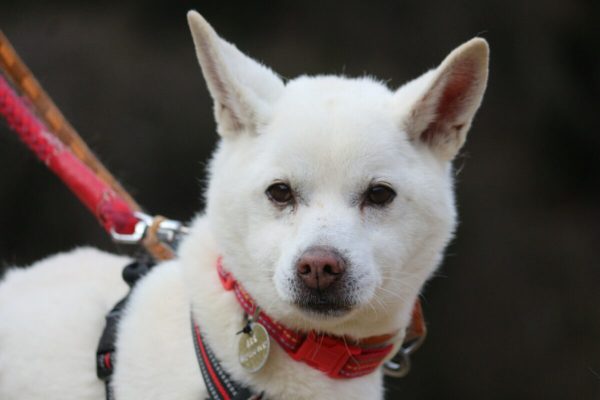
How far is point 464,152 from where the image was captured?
4051 millimetres

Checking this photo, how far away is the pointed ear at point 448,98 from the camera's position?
1.79m

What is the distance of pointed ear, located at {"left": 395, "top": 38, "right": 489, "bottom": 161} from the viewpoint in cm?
179

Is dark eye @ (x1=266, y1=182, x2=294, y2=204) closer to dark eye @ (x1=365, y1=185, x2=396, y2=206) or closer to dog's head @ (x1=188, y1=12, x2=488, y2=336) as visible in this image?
dog's head @ (x1=188, y1=12, x2=488, y2=336)

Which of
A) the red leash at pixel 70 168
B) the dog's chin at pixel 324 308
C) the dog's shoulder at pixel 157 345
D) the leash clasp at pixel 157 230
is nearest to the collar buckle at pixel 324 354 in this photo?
the dog's chin at pixel 324 308

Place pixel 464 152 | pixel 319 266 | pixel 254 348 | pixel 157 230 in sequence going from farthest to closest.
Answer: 1. pixel 464 152
2. pixel 157 230
3. pixel 254 348
4. pixel 319 266

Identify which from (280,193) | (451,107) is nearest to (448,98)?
(451,107)

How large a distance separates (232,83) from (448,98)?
1.94 feet

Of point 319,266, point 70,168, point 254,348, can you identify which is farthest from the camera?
point 70,168

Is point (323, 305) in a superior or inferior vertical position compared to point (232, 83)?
inferior

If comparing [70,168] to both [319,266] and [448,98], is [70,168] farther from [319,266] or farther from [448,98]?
[448,98]

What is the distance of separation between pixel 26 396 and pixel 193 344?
0.52m

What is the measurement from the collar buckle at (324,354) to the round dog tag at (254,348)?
0.27 ft

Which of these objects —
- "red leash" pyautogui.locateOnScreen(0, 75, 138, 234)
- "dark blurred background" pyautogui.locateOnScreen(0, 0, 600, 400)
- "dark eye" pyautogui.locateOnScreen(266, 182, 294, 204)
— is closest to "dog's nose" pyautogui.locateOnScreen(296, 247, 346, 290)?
"dark eye" pyautogui.locateOnScreen(266, 182, 294, 204)

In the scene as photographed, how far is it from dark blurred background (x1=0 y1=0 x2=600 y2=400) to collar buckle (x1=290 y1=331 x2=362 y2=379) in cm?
223
